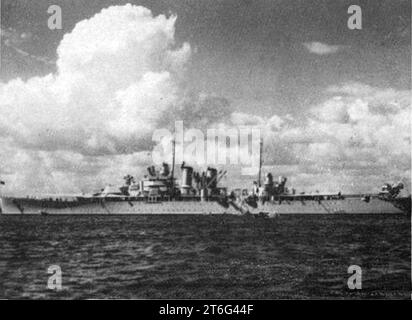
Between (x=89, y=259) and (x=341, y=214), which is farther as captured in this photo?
(x=341, y=214)

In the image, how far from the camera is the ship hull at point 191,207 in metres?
61.8

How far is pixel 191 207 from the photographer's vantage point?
68.7 metres

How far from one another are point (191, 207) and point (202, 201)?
204cm

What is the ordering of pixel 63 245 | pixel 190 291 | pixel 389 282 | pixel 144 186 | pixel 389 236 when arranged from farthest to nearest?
pixel 144 186
pixel 389 236
pixel 63 245
pixel 389 282
pixel 190 291

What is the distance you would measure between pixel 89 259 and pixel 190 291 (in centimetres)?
788

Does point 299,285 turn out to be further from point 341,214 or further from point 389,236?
point 341,214

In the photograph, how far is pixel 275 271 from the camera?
17.3m

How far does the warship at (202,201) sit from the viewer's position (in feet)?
203

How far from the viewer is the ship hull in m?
61.8

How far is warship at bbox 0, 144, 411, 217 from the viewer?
203 feet

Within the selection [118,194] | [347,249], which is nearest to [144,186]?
[118,194]

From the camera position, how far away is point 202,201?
68000 millimetres
